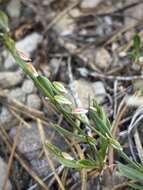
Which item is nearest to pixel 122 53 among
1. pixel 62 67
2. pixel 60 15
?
pixel 62 67

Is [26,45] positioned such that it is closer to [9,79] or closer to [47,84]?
[9,79]

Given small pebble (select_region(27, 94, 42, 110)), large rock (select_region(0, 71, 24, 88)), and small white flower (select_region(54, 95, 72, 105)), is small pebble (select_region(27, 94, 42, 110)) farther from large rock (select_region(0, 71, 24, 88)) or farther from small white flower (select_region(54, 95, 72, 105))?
small white flower (select_region(54, 95, 72, 105))

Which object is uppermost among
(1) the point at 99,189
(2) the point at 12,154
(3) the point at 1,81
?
(3) the point at 1,81

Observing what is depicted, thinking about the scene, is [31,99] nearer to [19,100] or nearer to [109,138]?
[19,100]

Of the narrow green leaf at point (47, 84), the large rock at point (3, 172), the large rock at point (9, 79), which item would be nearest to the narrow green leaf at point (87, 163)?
the narrow green leaf at point (47, 84)

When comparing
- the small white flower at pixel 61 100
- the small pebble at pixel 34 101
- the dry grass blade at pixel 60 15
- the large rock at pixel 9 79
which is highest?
the dry grass blade at pixel 60 15

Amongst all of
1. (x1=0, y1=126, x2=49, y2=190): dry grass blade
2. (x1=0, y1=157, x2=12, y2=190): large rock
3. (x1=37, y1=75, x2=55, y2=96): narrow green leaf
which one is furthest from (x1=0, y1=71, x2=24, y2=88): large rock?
(x1=37, y1=75, x2=55, y2=96): narrow green leaf

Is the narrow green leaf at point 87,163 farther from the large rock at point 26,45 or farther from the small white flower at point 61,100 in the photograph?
the large rock at point 26,45

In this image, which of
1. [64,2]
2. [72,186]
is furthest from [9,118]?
[64,2]
